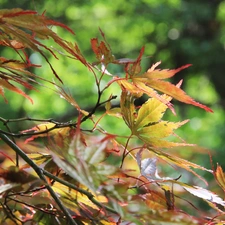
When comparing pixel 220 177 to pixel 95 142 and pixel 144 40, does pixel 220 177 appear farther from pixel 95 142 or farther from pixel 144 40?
pixel 144 40

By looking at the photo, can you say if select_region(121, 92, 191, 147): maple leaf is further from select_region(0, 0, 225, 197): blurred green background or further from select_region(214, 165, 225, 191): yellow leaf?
select_region(0, 0, 225, 197): blurred green background

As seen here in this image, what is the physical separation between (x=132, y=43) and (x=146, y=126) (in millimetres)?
3640

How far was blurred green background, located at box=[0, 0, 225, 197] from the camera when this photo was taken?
337 centimetres

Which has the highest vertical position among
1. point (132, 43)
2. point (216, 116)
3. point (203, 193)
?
point (203, 193)

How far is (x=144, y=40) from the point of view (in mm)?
3902

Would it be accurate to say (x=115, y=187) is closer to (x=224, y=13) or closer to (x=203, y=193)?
(x=203, y=193)

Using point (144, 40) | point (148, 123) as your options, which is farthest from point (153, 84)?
A: point (144, 40)

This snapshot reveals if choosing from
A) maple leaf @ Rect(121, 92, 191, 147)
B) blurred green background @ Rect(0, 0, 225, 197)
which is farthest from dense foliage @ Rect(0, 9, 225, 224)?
blurred green background @ Rect(0, 0, 225, 197)

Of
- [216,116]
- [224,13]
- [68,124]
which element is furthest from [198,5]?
[68,124]

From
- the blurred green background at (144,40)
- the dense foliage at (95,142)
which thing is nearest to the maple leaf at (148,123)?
the dense foliage at (95,142)

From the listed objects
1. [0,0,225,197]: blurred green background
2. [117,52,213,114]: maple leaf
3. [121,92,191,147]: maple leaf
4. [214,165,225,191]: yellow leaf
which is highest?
[117,52,213,114]: maple leaf

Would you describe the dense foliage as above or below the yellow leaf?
above

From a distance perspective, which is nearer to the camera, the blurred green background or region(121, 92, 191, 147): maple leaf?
region(121, 92, 191, 147): maple leaf

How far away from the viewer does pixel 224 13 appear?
12.7 ft
